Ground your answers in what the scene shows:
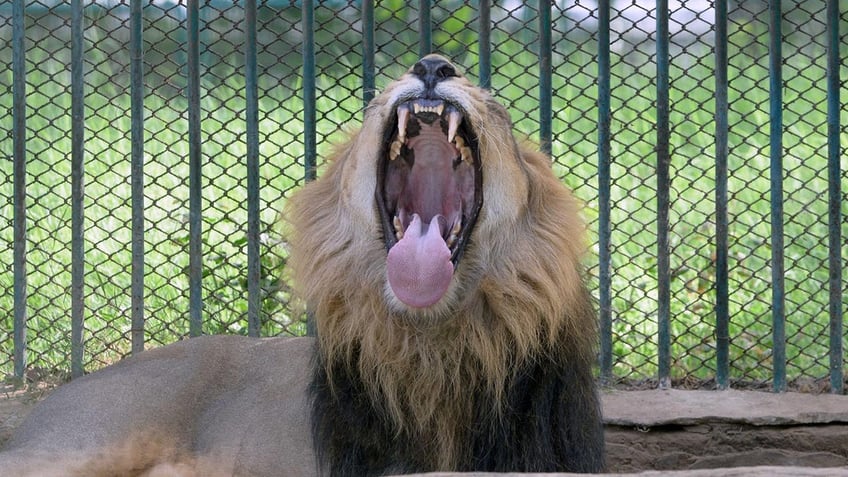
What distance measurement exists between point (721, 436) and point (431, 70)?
86.3 inches

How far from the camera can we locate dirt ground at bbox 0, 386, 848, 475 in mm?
4867

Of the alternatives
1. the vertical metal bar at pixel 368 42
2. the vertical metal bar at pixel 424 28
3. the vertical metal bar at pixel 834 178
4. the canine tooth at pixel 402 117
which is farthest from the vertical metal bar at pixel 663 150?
the canine tooth at pixel 402 117

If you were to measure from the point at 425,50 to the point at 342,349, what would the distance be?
1.77 meters

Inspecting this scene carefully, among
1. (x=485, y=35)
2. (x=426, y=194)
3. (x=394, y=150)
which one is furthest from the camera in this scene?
(x=485, y=35)

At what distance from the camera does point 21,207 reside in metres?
5.28

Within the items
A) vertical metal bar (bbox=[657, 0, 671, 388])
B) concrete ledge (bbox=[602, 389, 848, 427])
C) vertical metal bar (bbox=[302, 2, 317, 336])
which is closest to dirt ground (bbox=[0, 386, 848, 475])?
concrete ledge (bbox=[602, 389, 848, 427])

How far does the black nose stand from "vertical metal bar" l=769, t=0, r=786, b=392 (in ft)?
6.83

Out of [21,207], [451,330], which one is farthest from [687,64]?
[451,330]

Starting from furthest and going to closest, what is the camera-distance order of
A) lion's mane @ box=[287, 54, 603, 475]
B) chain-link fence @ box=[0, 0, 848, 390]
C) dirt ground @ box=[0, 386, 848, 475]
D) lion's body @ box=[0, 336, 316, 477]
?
chain-link fence @ box=[0, 0, 848, 390], dirt ground @ box=[0, 386, 848, 475], lion's body @ box=[0, 336, 316, 477], lion's mane @ box=[287, 54, 603, 475]

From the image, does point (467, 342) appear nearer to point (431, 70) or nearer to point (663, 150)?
point (431, 70)

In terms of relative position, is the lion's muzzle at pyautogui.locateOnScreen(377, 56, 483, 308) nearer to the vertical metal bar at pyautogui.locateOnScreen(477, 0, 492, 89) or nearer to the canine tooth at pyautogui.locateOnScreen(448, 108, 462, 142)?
the canine tooth at pyautogui.locateOnScreen(448, 108, 462, 142)

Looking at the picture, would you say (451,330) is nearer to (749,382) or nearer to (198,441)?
(198,441)

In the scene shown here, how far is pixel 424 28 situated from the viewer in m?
5.17

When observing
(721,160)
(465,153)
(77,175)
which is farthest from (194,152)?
(721,160)
